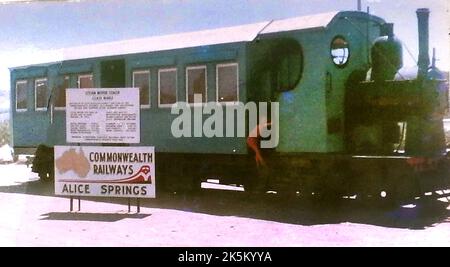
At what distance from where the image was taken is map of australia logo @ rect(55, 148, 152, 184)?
8672mm

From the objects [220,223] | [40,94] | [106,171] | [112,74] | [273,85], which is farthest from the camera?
[40,94]

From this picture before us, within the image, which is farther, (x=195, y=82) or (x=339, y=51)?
(x=195, y=82)

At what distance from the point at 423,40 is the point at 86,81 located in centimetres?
701

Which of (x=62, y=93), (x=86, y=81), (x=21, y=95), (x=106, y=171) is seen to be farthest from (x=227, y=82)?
(x=21, y=95)

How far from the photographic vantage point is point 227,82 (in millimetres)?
9695

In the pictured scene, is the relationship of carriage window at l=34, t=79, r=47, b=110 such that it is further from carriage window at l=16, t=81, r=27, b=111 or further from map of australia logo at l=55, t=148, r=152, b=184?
map of australia logo at l=55, t=148, r=152, b=184

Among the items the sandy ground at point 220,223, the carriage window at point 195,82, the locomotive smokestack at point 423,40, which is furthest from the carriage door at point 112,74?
the locomotive smokestack at point 423,40

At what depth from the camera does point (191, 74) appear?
10156 mm

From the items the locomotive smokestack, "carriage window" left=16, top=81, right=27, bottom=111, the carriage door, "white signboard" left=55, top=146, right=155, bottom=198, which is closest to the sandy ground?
"white signboard" left=55, top=146, right=155, bottom=198

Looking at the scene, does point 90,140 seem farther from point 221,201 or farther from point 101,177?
point 221,201

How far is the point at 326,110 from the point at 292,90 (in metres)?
→ 0.73

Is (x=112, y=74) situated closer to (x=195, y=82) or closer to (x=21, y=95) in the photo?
(x=195, y=82)

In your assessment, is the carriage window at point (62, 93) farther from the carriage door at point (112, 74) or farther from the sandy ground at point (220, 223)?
the sandy ground at point (220, 223)
